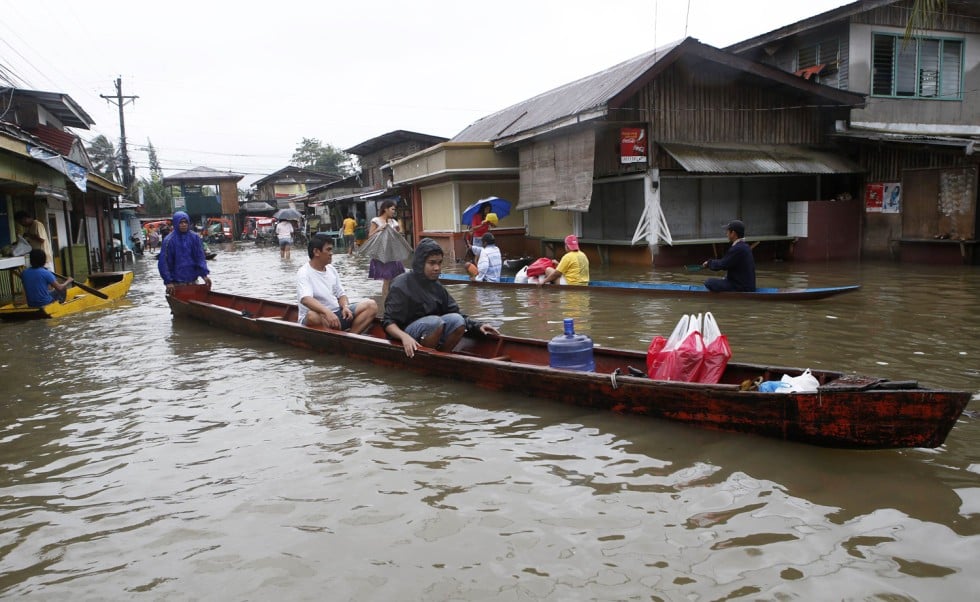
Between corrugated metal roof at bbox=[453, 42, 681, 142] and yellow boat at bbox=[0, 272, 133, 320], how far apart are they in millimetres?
10309

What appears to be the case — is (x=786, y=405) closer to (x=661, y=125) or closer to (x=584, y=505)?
(x=584, y=505)

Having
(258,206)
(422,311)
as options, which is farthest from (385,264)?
(258,206)

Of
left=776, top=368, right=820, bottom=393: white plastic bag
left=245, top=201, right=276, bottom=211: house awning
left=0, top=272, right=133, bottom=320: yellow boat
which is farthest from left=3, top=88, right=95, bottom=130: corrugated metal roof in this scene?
left=245, top=201, right=276, bottom=211: house awning

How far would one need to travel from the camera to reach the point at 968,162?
14617mm

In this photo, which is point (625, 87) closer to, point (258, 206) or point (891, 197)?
point (891, 197)

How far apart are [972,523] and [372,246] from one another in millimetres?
8975

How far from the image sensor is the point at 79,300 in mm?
12398

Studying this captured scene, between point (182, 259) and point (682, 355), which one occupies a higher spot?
point (182, 259)

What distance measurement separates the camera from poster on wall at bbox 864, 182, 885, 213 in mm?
16844

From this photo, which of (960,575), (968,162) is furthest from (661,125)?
(960,575)

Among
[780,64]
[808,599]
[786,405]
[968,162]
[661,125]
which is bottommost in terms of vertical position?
[808,599]

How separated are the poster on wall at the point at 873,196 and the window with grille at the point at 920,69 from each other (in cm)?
231

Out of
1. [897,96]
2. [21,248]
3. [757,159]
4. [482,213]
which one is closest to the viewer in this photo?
[21,248]

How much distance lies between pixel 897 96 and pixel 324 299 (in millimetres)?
16011
